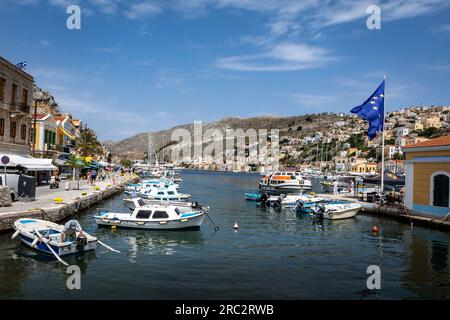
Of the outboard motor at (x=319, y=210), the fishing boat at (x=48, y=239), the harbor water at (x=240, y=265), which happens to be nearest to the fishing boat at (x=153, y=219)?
the harbor water at (x=240, y=265)

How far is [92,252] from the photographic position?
21750 mm

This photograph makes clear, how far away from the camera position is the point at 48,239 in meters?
20.6

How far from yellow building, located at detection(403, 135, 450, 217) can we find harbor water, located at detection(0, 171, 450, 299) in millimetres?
3062

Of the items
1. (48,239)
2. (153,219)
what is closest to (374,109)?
(153,219)

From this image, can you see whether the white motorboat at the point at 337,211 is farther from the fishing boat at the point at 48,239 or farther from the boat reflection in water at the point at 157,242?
the fishing boat at the point at 48,239

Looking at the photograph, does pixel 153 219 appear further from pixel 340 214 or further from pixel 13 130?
pixel 13 130

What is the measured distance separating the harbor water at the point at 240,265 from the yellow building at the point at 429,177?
3.06 metres

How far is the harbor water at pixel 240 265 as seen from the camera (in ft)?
52.5

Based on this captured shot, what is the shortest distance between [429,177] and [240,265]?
2126 cm

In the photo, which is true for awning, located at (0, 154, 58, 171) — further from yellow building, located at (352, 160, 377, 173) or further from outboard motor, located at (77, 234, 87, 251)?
yellow building, located at (352, 160, 377, 173)

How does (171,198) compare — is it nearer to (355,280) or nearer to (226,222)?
(226,222)

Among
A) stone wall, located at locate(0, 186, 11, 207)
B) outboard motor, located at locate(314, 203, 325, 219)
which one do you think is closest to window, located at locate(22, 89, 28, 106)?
stone wall, located at locate(0, 186, 11, 207)

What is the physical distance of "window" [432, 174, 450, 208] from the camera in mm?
31844
